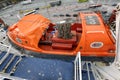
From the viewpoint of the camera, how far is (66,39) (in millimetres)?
6652

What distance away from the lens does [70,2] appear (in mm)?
11461

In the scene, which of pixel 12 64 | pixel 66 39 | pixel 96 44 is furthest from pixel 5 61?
pixel 96 44

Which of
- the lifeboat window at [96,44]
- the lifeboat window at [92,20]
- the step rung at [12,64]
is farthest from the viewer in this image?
the lifeboat window at [92,20]

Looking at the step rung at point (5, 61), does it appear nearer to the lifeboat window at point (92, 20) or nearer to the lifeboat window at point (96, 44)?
the lifeboat window at point (96, 44)

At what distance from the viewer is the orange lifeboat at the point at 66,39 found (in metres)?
6.35

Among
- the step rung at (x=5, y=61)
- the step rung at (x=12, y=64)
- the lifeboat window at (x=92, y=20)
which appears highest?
the lifeboat window at (x=92, y=20)

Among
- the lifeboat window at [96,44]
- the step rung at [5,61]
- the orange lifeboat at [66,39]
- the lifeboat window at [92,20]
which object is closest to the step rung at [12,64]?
the step rung at [5,61]

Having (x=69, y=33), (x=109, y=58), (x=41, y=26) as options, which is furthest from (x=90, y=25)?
(x=41, y=26)

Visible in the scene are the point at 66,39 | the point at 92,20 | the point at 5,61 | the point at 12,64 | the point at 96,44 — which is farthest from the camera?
the point at 92,20

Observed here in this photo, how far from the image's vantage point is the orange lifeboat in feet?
20.8

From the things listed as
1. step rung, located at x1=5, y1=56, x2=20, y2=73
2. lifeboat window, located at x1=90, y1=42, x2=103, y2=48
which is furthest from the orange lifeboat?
step rung, located at x1=5, y1=56, x2=20, y2=73

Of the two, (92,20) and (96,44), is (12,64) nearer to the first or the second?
(96,44)

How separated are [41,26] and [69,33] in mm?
1038

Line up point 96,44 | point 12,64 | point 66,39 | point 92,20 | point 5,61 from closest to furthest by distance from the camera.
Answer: point 12,64, point 5,61, point 96,44, point 66,39, point 92,20
